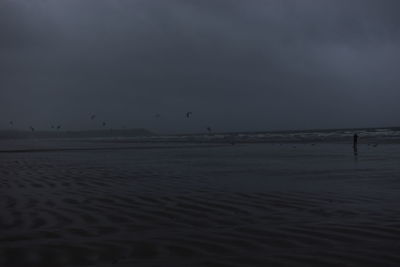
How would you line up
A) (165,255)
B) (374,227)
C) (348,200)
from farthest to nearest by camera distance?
(348,200) → (374,227) → (165,255)

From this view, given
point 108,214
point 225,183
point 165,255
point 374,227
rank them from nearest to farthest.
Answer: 1. point 165,255
2. point 374,227
3. point 108,214
4. point 225,183

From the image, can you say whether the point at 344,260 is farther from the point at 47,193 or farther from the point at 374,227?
the point at 47,193

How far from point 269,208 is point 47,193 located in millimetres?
6479

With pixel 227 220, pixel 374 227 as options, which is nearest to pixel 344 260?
pixel 374 227

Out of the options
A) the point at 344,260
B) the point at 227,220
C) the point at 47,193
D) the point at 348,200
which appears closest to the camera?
the point at 344,260

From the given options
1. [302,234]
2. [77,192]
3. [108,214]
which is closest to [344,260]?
[302,234]

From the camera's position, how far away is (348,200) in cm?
1086

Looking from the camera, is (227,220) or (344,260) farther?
(227,220)

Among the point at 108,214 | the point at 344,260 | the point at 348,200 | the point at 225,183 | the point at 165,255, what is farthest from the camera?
the point at 225,183

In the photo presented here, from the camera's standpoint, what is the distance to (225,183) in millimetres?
14820

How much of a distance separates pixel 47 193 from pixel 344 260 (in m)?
9.39

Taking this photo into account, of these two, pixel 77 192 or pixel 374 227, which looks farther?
pixel 77 192

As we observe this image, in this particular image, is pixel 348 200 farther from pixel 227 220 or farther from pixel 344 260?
pixel 344 260

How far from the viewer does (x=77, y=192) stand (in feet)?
43.2
